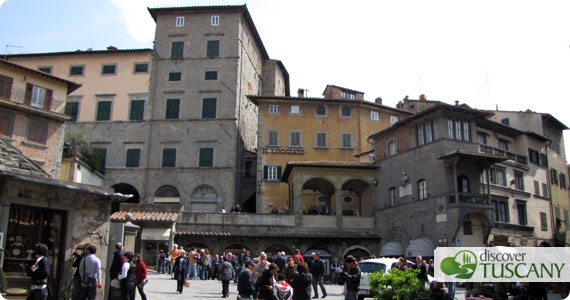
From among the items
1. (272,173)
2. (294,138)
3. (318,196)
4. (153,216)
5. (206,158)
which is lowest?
(153,216)

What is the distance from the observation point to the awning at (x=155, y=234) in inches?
1181

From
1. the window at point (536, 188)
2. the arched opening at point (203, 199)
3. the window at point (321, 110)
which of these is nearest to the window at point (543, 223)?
the window at point (536, 188)

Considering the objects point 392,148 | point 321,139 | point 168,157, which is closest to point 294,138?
point 321,139

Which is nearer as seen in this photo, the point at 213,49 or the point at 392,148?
the point at 392,148

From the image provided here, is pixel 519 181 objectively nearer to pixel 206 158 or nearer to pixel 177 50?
pixel 206 158

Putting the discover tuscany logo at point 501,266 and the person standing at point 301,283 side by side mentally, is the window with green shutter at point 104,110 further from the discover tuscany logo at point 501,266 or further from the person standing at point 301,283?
the discover tuscany logo at point 501,266

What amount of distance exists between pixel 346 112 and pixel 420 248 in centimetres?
1625

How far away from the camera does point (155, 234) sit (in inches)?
1208

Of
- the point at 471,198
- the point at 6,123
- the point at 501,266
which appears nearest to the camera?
the point at 501,266

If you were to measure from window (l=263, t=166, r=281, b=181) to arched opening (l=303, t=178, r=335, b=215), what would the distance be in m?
2.32

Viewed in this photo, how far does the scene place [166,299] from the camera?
15.0 metres

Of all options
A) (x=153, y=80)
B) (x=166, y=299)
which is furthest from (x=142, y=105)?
(x=166, y=299)

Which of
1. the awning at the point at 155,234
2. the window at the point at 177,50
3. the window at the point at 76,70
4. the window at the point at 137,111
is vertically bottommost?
the awning at the point at 155,234

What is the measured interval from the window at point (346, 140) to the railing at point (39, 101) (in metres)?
21.1
